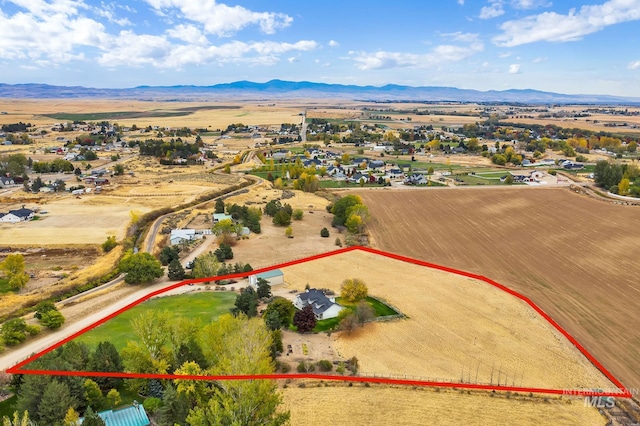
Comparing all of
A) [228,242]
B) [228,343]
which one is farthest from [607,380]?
[228,242]

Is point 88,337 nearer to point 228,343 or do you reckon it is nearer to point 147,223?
point 228,343

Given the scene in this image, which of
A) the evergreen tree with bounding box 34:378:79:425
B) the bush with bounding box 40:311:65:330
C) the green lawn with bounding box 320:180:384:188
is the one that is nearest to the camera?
the evergreen tree with bounding box 34:378:79:425

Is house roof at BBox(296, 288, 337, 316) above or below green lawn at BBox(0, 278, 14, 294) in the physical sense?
above

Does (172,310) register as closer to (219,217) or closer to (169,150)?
(219,217)

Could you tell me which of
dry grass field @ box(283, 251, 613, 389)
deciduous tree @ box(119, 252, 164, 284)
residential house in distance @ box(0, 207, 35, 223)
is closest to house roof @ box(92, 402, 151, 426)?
dry grass field @ box(283, 251, 613, 389)

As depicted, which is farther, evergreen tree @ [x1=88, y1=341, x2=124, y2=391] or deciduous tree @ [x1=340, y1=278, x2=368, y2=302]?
deciduous tree @ [x1=340, y1=278, x2=368, y2=302]

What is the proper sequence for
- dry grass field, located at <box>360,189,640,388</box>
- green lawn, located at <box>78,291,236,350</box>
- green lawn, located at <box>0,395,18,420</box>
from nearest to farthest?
green lawn, located at <box>0,395,18,420</box> < green lawn, located at <box>78,291,236,350</box> < dry grass field, located at <box>360,189,640,388</box>

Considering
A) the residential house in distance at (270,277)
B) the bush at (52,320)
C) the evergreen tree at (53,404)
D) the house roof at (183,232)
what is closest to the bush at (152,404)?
the evergreen tree at (53,404)

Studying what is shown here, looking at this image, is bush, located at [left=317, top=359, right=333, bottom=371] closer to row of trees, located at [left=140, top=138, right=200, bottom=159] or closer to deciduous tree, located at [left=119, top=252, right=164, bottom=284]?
deciduous tree, located at [left=119, top=252, right=164, bottom=284]
